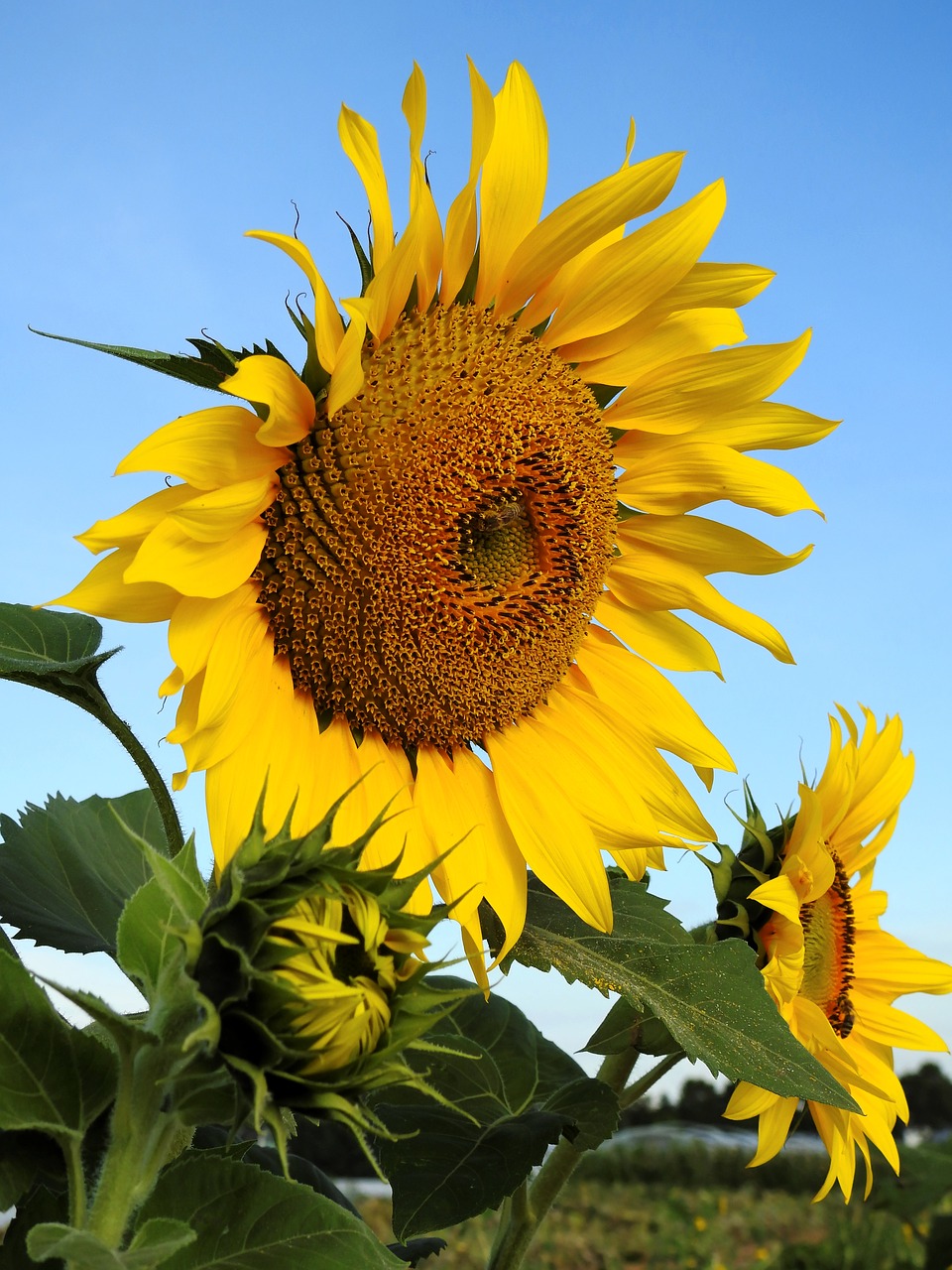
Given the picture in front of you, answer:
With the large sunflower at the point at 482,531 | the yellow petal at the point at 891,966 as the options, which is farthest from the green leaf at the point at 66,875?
the yellow petal at the point at 891,966

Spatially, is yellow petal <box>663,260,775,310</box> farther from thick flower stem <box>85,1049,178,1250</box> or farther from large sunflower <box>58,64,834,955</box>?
thick flower stem <box>85,1049,178,1250</box>

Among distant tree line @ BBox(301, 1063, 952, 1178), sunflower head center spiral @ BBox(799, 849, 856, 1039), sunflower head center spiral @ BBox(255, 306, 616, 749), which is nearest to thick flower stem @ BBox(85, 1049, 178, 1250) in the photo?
sunflower head center spiral @ BBox(255, 306, 616, 749)

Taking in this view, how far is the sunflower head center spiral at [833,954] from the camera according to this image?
7.61ft

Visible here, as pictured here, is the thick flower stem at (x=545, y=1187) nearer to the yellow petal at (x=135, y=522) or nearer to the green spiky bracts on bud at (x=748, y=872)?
the green spiky bracts on bud at (x=748, y=872)

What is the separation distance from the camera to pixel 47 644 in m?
1.71

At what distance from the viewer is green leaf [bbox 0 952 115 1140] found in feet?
3.63

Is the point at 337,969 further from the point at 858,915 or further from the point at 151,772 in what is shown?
the point at 858,915

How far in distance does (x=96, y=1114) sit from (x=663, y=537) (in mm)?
1176

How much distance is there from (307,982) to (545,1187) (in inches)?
42.1

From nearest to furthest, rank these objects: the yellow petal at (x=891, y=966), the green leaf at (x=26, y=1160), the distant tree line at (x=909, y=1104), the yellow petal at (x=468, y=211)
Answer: the green leaf at (x=26, y=1160) < the yellow petal at (x=468, y=211) < the yellow petal at (x=891, y=966) < the distant tree line at (x=909, y=1104)

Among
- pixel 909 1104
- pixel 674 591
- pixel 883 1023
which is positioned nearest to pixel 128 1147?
pixel 674 591

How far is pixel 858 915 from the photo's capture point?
96.7 inches

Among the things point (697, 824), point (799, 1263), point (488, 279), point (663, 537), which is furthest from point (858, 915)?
point (799, 1263)

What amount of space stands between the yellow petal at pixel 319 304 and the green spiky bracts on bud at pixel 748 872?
1.04m
